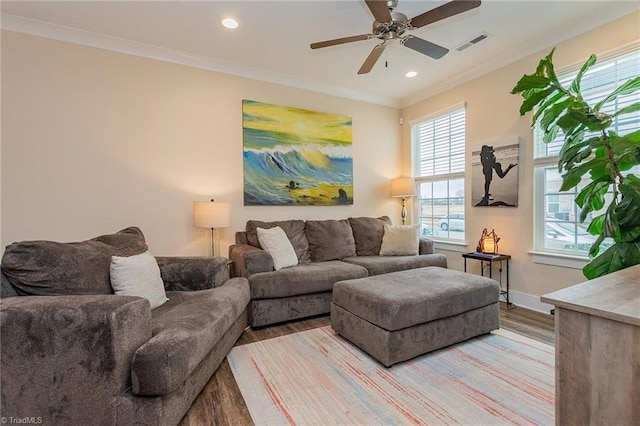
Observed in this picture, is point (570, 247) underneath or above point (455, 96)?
underneath

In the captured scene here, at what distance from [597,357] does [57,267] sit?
90.5 inches

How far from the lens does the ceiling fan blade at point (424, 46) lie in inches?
90.6

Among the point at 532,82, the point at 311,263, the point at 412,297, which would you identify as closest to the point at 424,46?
the point at 532,82

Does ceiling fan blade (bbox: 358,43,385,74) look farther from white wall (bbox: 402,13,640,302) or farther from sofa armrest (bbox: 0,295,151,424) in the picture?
sofa armrest (bbox: 0,295,151,424)

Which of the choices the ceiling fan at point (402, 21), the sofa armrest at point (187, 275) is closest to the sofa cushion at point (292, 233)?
the sofa armrest at point (187, 275)

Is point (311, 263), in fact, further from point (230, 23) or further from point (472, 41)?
point (472, 41)

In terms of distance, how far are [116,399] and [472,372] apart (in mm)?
2004

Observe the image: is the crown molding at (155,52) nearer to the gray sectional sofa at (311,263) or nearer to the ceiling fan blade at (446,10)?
the gray sectional sofa at (311,263)

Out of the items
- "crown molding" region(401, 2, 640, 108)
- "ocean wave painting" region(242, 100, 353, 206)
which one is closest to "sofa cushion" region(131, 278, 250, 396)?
"ocean wave painting" region(242, 100, 353, 206)

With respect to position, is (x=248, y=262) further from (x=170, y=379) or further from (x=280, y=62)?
(x=280, y=62)

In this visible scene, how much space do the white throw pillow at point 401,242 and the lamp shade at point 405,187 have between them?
2.28ft

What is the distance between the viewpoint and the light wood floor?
152 cm

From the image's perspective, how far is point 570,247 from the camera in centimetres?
286

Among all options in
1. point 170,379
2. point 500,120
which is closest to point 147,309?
point 170,379
